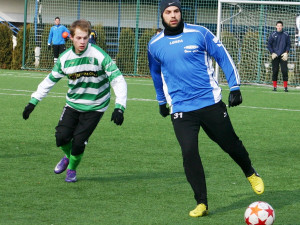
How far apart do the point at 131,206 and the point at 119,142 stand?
4260 millimetres

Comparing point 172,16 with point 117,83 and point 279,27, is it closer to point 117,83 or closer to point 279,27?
point 117,83

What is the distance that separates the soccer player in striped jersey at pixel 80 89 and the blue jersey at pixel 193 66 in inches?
37.3

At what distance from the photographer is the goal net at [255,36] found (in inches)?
962

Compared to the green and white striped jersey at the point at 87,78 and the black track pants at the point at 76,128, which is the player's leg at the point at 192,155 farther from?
the black track pants at the point at 76,128

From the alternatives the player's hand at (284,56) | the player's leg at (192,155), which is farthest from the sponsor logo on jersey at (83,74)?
the player's hand at (284,56)

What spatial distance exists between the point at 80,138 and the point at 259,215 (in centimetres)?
266

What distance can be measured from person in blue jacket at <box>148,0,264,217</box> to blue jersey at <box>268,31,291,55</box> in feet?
52.3

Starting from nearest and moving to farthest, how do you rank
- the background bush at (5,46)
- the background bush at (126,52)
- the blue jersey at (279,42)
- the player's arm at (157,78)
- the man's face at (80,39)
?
1. the player's arm at (157,78)
2. the man's face at (80,39)
3. the blue jersey at (279,42)
4. the background bush at (126,52)
5. the background bush at (5,46)

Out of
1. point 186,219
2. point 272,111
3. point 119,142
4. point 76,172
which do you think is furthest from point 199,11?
point 186,219

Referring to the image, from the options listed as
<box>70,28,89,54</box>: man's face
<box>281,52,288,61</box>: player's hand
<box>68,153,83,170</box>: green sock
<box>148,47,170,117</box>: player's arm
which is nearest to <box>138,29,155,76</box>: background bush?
<box>281,52,288,61</box>: player's hand

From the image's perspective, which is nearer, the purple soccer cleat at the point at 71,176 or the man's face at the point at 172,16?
the man's face at the point at 172,16

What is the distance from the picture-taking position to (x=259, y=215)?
5.51 meters

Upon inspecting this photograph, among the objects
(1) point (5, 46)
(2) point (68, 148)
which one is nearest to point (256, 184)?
(2) point (68, 148)

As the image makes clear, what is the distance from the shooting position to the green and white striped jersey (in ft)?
23.8
